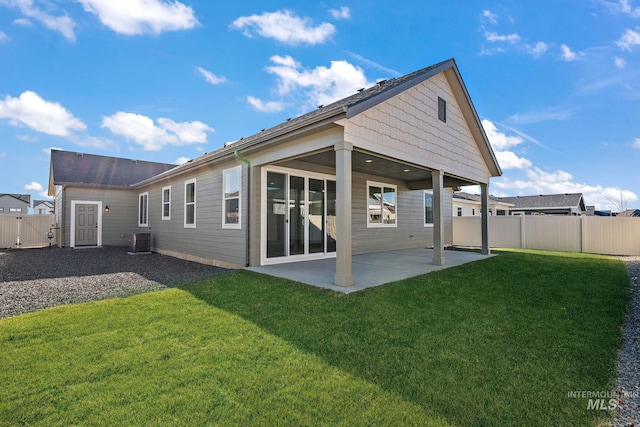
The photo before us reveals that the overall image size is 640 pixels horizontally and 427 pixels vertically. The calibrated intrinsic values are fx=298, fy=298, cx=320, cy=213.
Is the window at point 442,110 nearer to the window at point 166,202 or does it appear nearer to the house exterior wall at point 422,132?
the house exterior wall at point 422,132

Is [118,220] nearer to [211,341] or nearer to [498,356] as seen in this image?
[211,341]

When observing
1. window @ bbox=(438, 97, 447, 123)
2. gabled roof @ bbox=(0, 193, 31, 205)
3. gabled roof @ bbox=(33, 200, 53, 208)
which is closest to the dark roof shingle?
window @ bbox=(438, 97, 447, 123)

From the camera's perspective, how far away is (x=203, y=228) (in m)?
9.13

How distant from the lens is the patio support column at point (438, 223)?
775cm

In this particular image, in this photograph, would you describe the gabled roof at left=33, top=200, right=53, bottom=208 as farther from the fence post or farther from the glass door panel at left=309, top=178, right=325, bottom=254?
the fence post

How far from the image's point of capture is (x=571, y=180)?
1179 inches

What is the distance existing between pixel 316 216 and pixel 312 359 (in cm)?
580

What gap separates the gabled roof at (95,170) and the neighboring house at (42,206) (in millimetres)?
33501

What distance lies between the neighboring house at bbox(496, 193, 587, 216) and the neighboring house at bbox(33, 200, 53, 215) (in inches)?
2291

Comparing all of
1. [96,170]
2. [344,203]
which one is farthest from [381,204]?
[96,170]

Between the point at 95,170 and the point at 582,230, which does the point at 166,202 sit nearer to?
the point at 95,170

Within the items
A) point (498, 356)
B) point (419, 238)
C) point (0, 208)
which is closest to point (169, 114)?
point (419, 238)

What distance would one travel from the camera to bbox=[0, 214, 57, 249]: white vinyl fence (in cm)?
1394

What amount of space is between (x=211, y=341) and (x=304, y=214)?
205 inches
